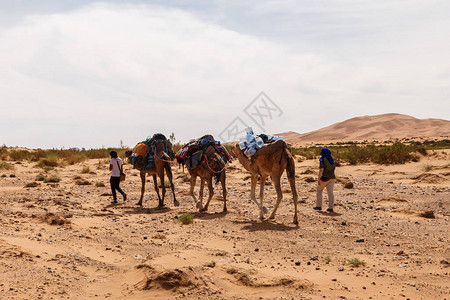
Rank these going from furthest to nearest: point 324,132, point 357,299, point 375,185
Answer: point 324,132
point 375,185
point 357,299

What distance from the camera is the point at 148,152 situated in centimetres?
1523

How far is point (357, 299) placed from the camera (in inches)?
250

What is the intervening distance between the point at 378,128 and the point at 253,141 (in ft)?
440

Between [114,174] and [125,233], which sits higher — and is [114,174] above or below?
above

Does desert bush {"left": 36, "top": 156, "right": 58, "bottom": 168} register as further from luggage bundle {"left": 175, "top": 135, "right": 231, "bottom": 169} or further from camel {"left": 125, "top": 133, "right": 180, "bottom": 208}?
luggage bundle {"left": 175, "top": 135, "right": 231, "bottom": 169}

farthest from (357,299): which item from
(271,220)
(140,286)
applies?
(271,220)

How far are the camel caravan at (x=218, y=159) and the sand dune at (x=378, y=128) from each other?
11170 cm

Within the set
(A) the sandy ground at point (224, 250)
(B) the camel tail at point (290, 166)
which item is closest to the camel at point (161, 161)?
(A) the sandy ground at point (224, 250)

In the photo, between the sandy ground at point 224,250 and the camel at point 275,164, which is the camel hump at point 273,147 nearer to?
the camel at point 275,164

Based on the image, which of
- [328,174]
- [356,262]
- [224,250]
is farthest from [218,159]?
[356,262]

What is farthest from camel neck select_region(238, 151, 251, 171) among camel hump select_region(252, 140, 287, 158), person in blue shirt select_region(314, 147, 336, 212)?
person in blue shirt select_region(314, 147, 336, 212)

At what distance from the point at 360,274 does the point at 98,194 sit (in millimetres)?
13588

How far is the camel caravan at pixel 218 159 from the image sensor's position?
11.8 metres

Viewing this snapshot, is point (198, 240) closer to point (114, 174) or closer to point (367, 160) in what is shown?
point (114, 174)
